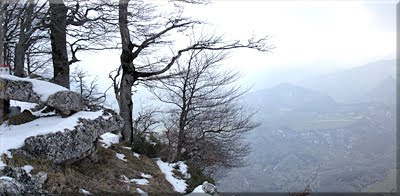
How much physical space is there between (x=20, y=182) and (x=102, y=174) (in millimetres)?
1963

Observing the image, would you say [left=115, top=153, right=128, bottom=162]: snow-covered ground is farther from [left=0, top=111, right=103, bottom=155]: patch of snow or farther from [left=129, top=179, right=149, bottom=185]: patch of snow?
[left=0, top=111, right=103, bottom=155]: patch of snow

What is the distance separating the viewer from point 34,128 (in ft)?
18.9

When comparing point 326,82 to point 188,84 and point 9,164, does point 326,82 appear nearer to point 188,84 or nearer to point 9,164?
point 188,84

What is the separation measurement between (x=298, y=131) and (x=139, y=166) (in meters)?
70.3

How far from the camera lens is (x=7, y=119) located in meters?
6.64

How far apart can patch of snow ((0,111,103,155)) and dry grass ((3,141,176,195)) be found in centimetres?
36

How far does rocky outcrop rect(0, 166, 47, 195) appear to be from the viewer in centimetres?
415

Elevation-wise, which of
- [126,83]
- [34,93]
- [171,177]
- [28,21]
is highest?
[28,21]

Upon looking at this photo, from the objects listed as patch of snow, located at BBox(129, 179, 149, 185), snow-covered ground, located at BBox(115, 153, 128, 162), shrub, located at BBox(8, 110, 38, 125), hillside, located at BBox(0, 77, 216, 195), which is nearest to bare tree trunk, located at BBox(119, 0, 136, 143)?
snow-covered ground, located at BBox(115, 153, 128, 162)

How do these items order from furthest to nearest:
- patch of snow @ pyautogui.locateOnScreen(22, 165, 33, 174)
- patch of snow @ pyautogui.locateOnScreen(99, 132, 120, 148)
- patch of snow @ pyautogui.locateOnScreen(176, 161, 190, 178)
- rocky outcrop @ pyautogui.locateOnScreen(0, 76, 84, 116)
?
patch of snow @ pyautogui.locateOnScreen(176, 161, 190, 178) → patch of snow @ pyautogui.locateOnScreen(99, 132, 120, 148) → rocky outcrop @ pyautogui.locateOnScreen(0, 76, 84, 116) → patch of snow @ pyautogui.locateOnScreen(22, 165, 33, 174)

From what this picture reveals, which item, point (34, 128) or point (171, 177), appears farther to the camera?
point (171, 177)

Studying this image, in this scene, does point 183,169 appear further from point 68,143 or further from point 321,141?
point 321,141

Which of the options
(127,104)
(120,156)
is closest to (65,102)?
(120,156)

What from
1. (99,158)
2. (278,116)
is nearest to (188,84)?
(99,158)
